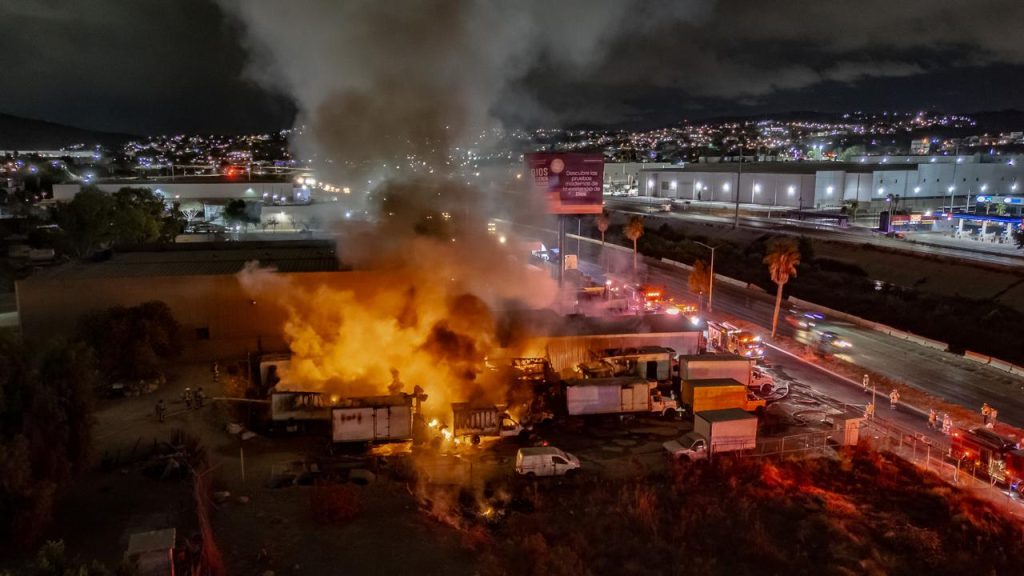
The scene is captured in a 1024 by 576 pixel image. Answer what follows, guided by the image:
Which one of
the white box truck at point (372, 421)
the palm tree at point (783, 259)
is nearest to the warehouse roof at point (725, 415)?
the white box truck at point (372, 421)

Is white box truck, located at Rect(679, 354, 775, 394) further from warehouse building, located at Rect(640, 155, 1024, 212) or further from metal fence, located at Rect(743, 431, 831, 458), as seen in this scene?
warehouse building, located at Rect(640, 155, 1024, 212)

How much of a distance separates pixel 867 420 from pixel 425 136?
1861 cm

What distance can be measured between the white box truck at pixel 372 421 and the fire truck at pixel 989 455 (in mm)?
13066

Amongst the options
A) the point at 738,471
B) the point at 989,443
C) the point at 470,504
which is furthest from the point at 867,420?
the point at 470,504

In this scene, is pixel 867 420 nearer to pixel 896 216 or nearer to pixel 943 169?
pixel 896 216

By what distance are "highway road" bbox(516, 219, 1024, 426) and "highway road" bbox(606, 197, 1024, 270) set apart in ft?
45.7

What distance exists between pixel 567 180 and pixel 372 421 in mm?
15703

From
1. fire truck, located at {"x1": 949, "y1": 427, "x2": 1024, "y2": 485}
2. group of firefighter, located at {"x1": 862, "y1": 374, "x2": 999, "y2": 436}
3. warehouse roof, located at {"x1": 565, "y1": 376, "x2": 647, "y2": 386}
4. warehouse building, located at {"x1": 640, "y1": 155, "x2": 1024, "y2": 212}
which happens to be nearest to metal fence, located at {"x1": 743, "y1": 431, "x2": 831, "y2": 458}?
group of firefighter, located at {"x1": 862, "y1": 374, "x2": 999, "y2": 436}

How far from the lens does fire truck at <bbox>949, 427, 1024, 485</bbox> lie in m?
14.6

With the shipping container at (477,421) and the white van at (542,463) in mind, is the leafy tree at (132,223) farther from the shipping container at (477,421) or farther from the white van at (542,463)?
the white van at (542,463)

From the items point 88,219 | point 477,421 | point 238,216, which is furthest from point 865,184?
point 88,219

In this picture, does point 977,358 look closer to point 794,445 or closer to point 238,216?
point 794,445

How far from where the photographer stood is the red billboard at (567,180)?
2842cm

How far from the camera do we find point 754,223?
57.7 metres
